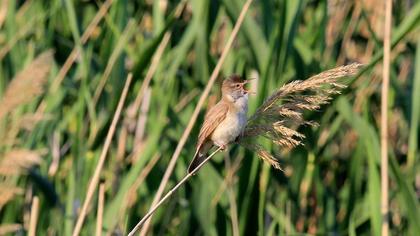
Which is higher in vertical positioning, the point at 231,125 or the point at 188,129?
the point at 188,129

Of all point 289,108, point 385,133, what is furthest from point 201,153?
point 289,108

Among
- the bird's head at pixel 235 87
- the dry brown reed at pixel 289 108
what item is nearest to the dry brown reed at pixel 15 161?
the dry brown reed at pixel 289 108

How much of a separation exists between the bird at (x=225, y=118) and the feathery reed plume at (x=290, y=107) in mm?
648

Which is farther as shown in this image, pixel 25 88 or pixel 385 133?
pixel 385 133

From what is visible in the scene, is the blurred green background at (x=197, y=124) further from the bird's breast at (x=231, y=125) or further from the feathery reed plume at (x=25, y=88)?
the feathery reed plume at (x=25, y=88)

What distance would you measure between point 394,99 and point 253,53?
1.14 meters

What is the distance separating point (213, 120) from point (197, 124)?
34 cm

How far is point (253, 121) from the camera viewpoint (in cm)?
234

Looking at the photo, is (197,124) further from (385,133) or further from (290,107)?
(290,107)

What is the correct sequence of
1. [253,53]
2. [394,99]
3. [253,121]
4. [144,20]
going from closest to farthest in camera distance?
[253,121], [253,53], [394,99], [144,20]

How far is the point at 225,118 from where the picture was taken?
10.3 feet

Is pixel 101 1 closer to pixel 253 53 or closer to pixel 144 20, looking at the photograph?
pixel 144 20

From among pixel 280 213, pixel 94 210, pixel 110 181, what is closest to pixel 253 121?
pixel 280 213

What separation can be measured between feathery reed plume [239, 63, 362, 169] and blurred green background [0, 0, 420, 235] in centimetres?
64
